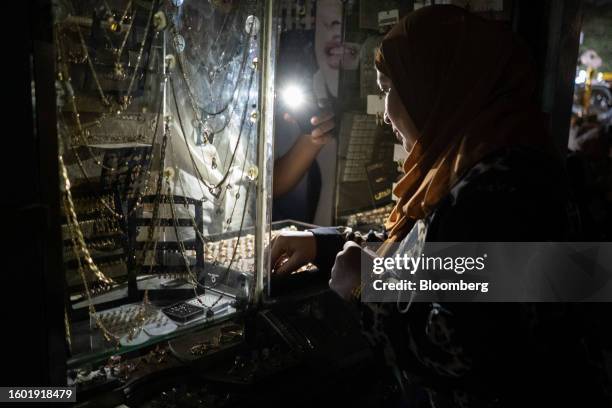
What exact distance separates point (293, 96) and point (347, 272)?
5.57 ft

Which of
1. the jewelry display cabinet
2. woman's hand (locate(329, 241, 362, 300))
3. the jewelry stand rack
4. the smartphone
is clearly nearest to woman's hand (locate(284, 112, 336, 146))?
the smartphone

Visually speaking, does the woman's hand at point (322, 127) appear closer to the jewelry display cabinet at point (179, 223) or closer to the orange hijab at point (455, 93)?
the jewelry display cabinet at point (179, 223)

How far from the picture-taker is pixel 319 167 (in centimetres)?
301

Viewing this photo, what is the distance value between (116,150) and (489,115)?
3.09 ft

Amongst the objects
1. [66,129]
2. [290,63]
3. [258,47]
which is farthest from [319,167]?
[66,129]

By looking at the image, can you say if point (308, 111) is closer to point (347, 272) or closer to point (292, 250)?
point (292, 250)

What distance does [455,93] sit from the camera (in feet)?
3.76

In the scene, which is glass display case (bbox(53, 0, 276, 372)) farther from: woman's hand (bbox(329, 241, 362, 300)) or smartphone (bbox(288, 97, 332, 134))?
smartphone (bbox(288, 97, 332, 134))

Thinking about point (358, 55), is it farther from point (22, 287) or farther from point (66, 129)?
point (22, 287)

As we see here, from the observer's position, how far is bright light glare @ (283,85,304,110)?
2.78 m

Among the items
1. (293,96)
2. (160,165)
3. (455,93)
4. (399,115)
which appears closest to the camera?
(455,93)

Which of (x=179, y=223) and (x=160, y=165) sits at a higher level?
(x=160, y=165)
